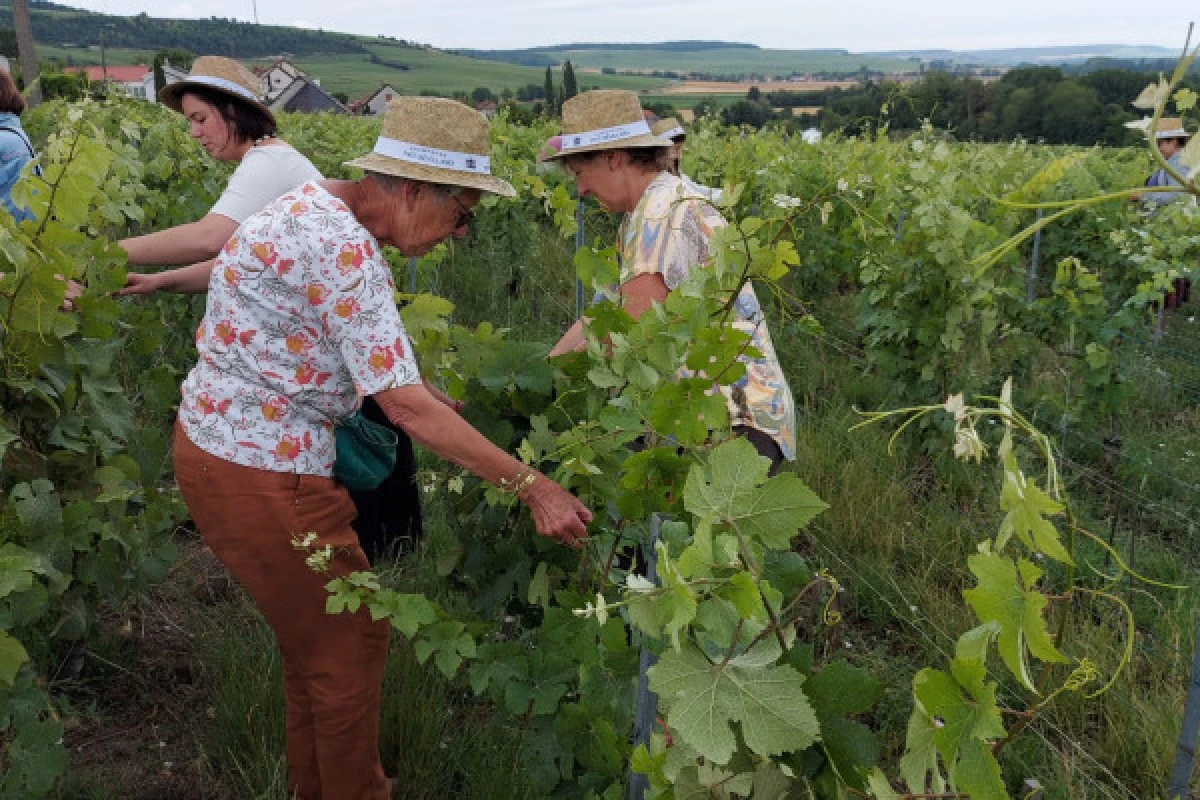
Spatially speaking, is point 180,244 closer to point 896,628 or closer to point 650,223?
point 650,223

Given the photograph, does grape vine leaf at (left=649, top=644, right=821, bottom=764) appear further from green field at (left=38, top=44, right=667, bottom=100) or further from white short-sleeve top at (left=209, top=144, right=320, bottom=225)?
green field at (left=38, top=44, right=667, bottom=100)

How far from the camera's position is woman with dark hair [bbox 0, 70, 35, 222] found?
3.12 metres

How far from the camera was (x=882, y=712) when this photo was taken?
9.19ft

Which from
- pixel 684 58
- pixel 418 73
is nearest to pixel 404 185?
pixel 418 73

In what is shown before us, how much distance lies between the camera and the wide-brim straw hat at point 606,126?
2514mm

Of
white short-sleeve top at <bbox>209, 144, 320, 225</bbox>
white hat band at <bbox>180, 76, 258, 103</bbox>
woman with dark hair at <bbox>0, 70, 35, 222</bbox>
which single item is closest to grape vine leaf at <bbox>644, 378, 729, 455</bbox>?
white short-sleeve top at <bbox>209, 144, 320, 225</bbox>

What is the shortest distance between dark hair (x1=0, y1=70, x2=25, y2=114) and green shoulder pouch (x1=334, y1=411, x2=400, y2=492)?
6.61 ft

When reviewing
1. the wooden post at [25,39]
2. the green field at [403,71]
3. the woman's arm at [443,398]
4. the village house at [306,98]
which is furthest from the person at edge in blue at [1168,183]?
the green field at [403,71]

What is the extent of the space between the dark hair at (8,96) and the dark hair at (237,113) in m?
0.59

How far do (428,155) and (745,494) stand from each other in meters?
1.12

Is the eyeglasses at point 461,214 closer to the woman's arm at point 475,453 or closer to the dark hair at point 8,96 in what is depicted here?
the woman's arm at point 475,453

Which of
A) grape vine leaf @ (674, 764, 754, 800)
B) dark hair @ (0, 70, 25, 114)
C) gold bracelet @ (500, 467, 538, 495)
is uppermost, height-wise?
dark hair @ (0, 70, 25, 114)

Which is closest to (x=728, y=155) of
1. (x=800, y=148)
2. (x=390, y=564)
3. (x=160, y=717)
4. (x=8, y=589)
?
(x=800, y=148)

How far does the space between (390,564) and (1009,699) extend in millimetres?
1890
